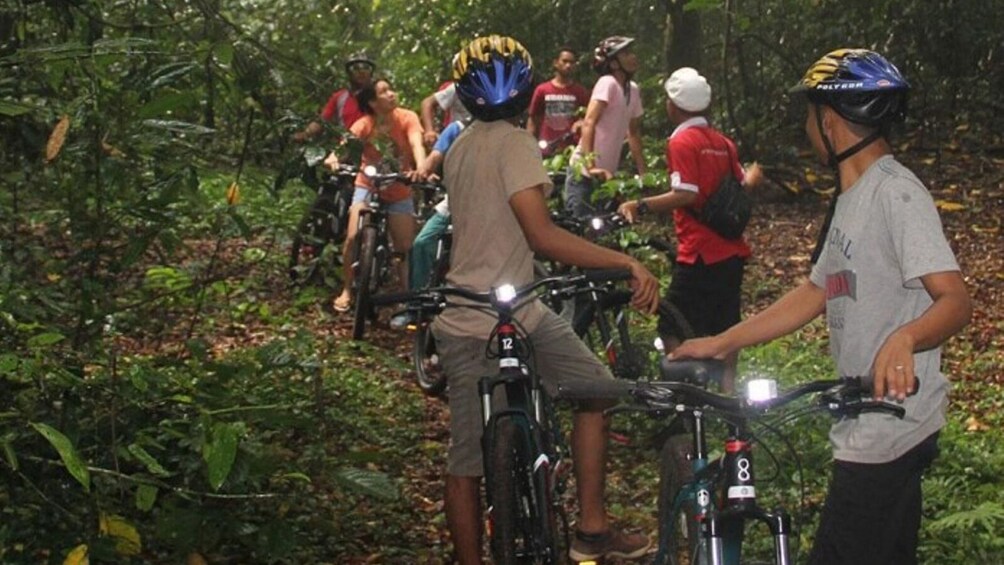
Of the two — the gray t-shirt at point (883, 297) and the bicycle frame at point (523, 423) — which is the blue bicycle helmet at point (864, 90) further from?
the bicycle frame at point (523, 423)

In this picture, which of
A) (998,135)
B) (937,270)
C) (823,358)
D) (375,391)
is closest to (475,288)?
(937,270)

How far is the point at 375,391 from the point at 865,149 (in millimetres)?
6249

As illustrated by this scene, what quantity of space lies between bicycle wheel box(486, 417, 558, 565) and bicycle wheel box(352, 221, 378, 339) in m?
5.52

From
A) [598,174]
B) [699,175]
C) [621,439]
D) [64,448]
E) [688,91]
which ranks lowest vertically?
[64,448]

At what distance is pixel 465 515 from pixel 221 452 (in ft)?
5.92

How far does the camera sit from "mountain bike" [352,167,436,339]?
11.6 m

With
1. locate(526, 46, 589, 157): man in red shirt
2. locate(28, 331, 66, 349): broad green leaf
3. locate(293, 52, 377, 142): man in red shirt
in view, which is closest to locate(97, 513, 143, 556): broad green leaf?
locate(28, 331, 66, 349): broad green leaf

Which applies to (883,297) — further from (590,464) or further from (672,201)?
(672,201)

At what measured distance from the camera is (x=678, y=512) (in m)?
4.93

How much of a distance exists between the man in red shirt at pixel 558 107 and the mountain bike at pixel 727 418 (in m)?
9.42

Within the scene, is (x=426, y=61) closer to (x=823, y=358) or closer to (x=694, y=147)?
(x=823, y=358)

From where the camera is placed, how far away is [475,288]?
20.4ft

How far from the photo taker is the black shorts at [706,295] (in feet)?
28.3

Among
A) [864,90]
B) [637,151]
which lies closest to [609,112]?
[637,151]
